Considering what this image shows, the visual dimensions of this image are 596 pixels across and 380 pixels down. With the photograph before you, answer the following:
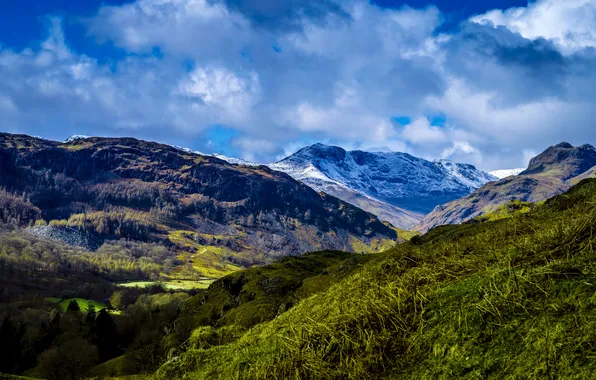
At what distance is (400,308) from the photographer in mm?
5055

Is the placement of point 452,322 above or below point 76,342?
above

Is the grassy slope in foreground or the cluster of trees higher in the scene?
the grassy slope in foreground

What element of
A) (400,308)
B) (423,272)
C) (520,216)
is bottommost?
(400,308)

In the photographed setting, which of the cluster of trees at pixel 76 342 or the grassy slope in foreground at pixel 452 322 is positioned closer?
the grassy slope in foreground at pixel 452 322

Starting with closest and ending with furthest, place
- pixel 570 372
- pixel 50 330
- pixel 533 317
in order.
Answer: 1. pixel 570 372
2. pixel 533 317
3. pixel 50 330

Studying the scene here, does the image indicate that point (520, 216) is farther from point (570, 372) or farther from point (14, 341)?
point (14, 341)

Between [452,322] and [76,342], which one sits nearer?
[452,322]

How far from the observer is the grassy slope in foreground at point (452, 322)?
3.72 m

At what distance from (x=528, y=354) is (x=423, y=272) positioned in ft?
7.25

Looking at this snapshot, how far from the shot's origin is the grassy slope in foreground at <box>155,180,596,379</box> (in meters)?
3.72

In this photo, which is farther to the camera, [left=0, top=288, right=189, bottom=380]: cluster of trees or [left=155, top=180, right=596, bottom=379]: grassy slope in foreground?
[left=0, top=288, right=189, bottom=380]: cluster of trees

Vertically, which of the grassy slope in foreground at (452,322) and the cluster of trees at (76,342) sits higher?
the grassy slope in foreground at (452,322)

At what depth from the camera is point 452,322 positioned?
4418 millimetres

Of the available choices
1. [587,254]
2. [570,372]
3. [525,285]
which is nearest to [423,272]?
[525,285]
